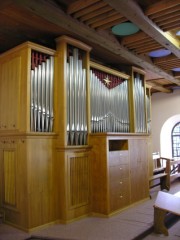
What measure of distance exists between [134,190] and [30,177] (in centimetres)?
230

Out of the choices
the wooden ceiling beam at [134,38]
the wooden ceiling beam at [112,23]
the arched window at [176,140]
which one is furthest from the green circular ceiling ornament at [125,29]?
the arched window at [176,140]

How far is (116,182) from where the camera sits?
4.79m

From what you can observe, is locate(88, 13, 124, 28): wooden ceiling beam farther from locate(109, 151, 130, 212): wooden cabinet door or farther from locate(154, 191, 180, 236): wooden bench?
locate(154, 191, 180, 236): wooden bench

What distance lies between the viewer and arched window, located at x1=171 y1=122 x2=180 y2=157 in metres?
9.66

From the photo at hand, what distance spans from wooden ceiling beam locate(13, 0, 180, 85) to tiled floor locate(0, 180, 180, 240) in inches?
118

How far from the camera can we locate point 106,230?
12.8 feet

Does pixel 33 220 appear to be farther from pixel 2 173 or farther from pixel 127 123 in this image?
pixel 127 123

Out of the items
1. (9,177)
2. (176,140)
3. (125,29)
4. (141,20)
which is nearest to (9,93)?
(9,177)

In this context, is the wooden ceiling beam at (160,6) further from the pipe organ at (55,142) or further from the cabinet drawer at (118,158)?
the cabinet drawer at (118,158)

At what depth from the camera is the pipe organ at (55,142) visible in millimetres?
4031

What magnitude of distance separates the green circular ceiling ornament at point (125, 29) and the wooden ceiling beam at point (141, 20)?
0.87 feet

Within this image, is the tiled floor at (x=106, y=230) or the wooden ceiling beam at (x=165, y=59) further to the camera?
the wooden ceiling beam at (x=165, y=59)

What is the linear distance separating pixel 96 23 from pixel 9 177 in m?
2.77

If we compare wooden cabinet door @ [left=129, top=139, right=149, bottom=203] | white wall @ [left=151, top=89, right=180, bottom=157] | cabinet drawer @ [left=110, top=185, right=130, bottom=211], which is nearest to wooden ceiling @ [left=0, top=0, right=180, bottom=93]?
wooden cabinet door @ [left=129, top=139, right=149, bottom=203]
